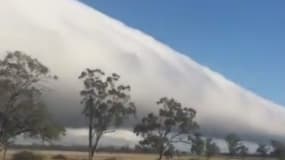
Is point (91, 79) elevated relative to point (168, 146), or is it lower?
elevated

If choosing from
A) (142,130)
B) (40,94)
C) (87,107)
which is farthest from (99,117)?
(40,94)

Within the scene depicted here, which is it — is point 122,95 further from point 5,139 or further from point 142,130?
point 5,139

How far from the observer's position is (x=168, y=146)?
364 feet

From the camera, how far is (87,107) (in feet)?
324

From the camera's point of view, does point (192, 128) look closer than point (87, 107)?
No

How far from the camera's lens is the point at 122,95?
4006 inches

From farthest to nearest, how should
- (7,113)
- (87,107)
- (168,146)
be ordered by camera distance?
(168,146) → (87,107) → (7,113)

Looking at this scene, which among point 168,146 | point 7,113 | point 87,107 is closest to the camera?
point 7,113

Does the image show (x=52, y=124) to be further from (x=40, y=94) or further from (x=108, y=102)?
(x=108, y=102)

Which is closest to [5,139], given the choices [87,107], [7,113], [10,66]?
[7,113]

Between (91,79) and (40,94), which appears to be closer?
(40,94)

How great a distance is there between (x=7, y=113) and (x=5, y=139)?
3.89m

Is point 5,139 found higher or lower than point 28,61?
lower

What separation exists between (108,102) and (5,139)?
88.5ft
